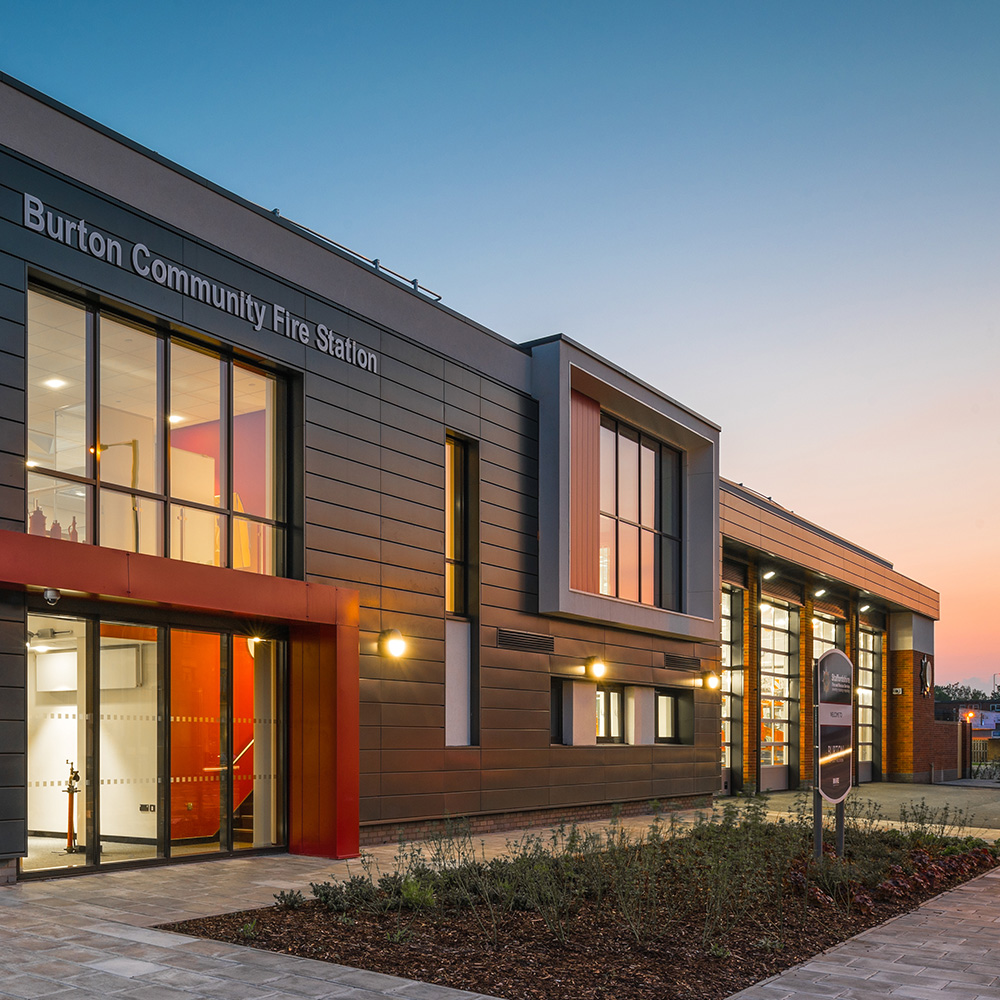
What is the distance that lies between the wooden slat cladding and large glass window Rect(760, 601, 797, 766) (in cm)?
1007

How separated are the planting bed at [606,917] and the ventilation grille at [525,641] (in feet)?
17.2

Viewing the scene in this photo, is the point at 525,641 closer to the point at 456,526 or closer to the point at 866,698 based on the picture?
the point at 456,526

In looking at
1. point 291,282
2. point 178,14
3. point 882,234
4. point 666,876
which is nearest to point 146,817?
point 666,876

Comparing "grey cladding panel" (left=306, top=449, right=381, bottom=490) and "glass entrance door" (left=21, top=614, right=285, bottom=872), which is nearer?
"glass entrance door" (left=21, top=614, right=285, bottom=872)

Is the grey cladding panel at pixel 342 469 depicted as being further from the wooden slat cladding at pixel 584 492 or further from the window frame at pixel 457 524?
the wooden slat cladding at pixel 584 492

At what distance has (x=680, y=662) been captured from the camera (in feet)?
67.5

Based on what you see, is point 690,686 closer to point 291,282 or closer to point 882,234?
point 882,234

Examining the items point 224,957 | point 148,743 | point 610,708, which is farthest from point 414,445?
point 224,957

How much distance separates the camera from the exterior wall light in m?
13.3

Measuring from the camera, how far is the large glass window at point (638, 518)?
18.8 m

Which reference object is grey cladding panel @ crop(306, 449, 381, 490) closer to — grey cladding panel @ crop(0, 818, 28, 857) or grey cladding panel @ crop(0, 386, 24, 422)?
grey cladding panel @ crop(0, 386, 24, 422)

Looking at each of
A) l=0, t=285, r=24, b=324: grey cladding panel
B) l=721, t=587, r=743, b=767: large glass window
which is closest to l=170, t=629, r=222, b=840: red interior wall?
l=0, t=285, r=24, b=324: grey cladding panel

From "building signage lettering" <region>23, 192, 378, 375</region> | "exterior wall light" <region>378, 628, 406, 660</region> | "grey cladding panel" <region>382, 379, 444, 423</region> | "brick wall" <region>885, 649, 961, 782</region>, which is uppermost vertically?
"building signage lettering" <region>23, 192, 378, 375</region>

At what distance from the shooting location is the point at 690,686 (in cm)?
2086
